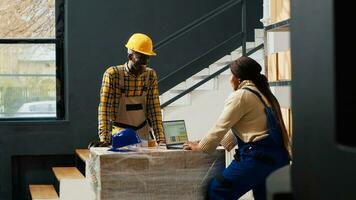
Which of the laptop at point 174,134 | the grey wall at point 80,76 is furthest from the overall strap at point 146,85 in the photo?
the grey wall at point 80,76

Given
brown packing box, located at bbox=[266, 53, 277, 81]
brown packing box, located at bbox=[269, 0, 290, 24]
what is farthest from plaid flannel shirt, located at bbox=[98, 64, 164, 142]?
brown packing box, located at bbox=[269, 0, 290, 24]

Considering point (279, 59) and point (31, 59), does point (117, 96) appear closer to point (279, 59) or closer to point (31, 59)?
point (279, 59)

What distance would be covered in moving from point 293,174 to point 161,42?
7.48 meters

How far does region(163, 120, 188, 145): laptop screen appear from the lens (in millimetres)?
4277

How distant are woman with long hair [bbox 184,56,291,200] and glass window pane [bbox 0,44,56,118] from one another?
15.8 ft

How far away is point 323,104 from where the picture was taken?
423 millimetres

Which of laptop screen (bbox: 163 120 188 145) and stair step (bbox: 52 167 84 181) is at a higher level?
laptop screen (bbox: 163 120 188 145)

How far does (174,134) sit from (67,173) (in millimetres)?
3749

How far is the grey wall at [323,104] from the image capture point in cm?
41

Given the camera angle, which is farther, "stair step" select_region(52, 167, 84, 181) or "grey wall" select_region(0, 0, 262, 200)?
"grey wall" select_region(0, 0, 262, 200)

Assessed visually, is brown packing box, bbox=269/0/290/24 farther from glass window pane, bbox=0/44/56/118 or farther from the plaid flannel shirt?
glass window pane, bbox=0/44/56/118

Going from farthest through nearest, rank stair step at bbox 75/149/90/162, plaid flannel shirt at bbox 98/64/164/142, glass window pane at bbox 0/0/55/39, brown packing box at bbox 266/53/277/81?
glass window pane at bbox 0/0/55/39
stair step at bbox 75/149/90/162
brown packing box at bbox 266/53/277/81
plaid flannel shirt at bbox 98/64/164/142

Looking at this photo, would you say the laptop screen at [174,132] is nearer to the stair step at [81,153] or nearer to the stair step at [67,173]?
the stair step at [67,173]

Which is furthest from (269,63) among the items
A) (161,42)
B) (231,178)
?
(161,42)
